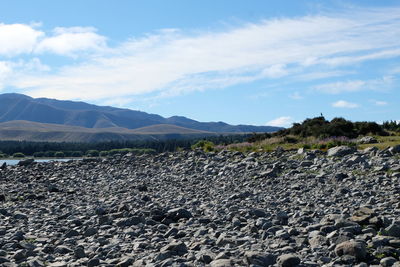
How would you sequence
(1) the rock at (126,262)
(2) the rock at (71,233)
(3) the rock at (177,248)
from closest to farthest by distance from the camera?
(1) the rock at (126,262)
(3) the rock at (177,248)
(2) the rock at (71,233)

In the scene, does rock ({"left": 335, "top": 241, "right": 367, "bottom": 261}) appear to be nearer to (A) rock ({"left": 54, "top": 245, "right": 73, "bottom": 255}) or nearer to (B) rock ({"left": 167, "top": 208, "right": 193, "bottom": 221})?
(B) rock ({"left": 167, "top": 208, "right": 193, "bottom": 221})

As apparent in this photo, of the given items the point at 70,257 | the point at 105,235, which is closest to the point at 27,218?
the point at 105,235

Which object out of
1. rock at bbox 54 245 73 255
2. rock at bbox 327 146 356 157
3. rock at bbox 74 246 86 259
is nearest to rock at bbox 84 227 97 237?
rock at bbox 54 245 73 255

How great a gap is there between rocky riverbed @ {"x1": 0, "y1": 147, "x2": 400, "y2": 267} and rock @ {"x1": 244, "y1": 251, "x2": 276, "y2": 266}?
0.06 feet

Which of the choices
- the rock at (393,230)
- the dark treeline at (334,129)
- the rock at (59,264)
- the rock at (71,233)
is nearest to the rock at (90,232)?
the rock at (71,233)

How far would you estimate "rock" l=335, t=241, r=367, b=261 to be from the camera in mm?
7621

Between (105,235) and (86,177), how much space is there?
51.2ft

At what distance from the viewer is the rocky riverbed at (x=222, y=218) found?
818 cm

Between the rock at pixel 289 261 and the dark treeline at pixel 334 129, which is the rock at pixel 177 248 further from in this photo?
the dark treeline at pixel 334 129

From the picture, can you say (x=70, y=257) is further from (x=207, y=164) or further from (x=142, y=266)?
(x=207, y=164)

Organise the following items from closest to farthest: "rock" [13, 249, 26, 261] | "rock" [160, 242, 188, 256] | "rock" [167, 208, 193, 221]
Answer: "rock" [160, 242, 188, 256]
"rock" [13, 249, 26, 261]
"rock" [167, 208, 193, 221]

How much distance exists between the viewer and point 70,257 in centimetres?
899

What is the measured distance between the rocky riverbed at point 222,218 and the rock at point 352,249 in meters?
0.02

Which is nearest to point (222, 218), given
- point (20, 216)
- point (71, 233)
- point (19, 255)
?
point (71, 233)
